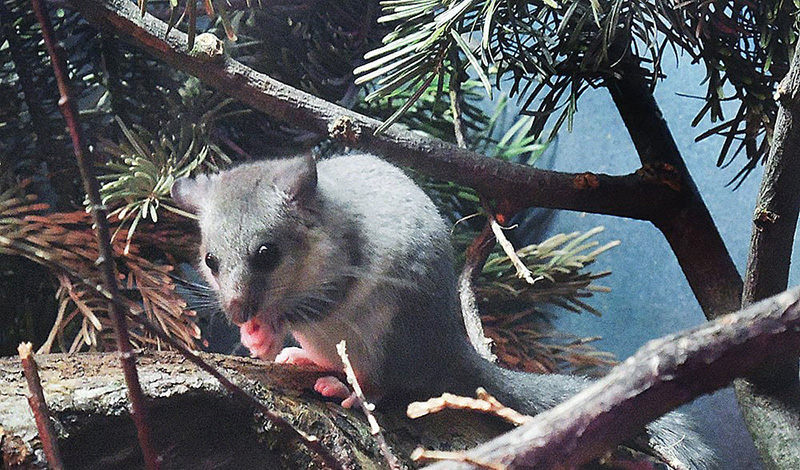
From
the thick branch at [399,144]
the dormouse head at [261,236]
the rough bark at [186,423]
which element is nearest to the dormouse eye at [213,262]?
the dormouse head at [261,236]

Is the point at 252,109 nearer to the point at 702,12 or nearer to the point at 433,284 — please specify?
the point at 433,284

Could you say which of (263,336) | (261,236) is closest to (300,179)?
(261,236)

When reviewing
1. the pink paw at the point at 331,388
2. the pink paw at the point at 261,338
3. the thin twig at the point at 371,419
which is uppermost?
the thin twig at the point at 371,419

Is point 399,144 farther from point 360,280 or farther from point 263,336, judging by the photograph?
point 263,336

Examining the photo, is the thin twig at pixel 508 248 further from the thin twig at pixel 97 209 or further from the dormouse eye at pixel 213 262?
the thin twig at pixel 97 209

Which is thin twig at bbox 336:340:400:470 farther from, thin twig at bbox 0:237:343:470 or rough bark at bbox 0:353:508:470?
rough bark at bbox 0:353:508:470

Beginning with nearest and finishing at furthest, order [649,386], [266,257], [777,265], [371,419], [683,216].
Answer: [649,386] < [371,419] < [777,265] < [266,257] < [683,216]

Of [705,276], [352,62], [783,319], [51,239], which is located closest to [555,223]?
[705,276]
